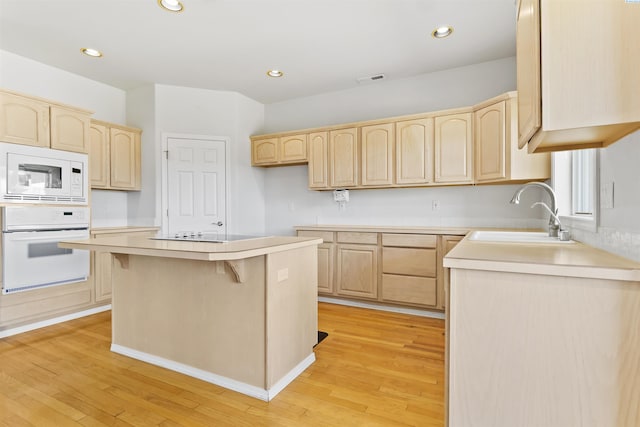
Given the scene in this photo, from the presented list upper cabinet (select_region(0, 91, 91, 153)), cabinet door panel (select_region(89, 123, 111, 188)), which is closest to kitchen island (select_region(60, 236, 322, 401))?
upper cabinet (select_region(0, 91, 91, 153))

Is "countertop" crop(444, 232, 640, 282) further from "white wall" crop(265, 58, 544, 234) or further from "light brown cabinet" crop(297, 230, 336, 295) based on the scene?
"light brown cabinet" crop(297, 230, 336, 295)

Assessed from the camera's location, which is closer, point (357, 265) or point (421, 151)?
point (421, 151)

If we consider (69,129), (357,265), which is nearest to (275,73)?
(69,129)

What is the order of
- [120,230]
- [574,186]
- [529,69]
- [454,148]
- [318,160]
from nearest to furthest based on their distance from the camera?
[529,69], [574,186], [454,148], [120,230], [318,160]

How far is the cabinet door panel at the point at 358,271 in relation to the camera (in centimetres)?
367

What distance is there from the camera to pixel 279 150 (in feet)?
14.8

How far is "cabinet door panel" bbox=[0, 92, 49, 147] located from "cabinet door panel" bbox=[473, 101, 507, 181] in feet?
14.2

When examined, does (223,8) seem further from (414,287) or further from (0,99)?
(414,287)

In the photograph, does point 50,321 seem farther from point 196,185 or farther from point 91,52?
point 91,52

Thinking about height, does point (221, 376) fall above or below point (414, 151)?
below

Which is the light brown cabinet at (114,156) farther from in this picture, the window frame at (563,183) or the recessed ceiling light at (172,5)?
the window frame at (563,183)

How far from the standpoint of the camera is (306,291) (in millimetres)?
2326

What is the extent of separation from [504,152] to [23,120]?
453 centimetres

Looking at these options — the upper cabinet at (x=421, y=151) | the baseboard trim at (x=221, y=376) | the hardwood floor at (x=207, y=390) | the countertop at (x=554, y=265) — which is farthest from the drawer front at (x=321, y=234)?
the countertop at (x=554, y=265)
